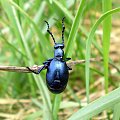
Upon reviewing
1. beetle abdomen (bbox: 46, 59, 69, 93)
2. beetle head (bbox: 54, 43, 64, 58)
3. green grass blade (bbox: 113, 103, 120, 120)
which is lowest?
green grass blade (bbox: 113, 103, 120, 120)

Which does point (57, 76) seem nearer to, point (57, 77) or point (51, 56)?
point (57, 77)

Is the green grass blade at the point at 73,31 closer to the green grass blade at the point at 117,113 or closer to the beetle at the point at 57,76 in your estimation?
the beetle at the point at 57,76

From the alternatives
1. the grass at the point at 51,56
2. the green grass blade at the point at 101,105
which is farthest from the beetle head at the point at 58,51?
the green grass blade at the point at 101,105

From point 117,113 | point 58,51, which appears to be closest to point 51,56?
point 58,51

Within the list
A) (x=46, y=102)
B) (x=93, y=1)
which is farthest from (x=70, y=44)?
(x=93, y=1)

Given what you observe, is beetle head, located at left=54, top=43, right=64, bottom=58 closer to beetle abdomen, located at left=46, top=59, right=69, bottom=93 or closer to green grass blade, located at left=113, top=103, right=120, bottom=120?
beetle abdomen, located at left=46, top=59, right=69, bottom=93

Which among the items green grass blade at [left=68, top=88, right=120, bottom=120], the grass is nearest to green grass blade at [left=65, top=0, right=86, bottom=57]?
the grass

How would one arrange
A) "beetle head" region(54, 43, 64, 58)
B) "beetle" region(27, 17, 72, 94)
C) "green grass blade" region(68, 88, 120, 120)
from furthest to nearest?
1. "beetle head" region(54, 43, 64, 58)
2. "beetle" region(27, 17, 72, 94)
3. "green grass blade" region(68, 88, 120, 120)

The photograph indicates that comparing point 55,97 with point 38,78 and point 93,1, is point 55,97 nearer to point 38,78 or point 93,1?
point 38,78
